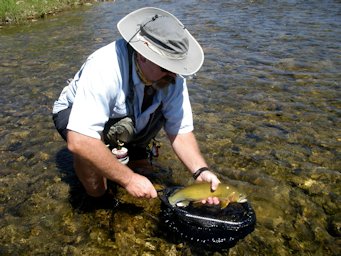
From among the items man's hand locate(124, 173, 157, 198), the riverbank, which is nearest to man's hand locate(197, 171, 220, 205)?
man's hand locate(124, 173, 157, 198)

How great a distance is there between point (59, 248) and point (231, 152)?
2818 millimetres

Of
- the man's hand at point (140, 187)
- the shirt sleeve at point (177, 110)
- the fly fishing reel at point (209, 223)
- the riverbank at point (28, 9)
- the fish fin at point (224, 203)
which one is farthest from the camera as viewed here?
the riverbank at point (28, 9)

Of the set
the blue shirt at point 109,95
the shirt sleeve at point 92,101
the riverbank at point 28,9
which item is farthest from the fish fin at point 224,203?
the riverbank at point 28,9

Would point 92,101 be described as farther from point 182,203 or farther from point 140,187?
point 182,203

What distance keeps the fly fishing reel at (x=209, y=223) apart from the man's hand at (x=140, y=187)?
0.89 ft

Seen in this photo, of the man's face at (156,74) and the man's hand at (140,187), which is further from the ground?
the man's face at (156,74)

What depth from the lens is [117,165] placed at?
147 inches

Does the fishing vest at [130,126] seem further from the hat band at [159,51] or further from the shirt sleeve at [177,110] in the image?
the hat band at [159,51]

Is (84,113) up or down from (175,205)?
up

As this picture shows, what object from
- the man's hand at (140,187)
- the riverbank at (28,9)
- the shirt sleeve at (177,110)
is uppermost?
the shirt sleeve at (177,110)

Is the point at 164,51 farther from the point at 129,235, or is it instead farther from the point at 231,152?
the point at 231,152

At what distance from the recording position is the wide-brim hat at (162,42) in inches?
135

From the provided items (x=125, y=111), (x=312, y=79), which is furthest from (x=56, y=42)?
(x=125, y=111)

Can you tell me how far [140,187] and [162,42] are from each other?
4.40 feet
